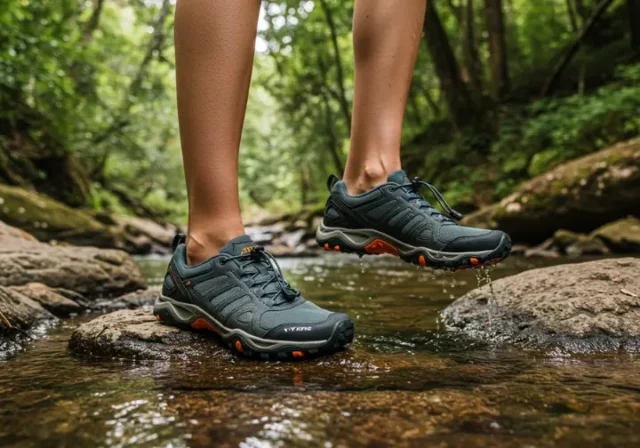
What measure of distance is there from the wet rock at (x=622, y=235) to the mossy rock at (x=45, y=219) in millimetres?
7957

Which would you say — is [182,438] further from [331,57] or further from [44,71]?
[331,57]

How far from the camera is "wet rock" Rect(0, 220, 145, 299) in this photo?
3250 millimetres

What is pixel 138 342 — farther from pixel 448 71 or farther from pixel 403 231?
pixel 448 71

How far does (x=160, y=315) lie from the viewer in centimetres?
179

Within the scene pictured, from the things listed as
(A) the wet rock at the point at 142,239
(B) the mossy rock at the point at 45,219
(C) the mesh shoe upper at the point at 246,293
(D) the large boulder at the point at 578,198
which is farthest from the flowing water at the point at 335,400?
(A) the wet rock at the point at 142,239

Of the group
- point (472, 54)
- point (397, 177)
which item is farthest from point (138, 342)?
point (472, 54)

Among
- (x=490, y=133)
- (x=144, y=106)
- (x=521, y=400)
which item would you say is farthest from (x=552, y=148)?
(x=144, y=106)

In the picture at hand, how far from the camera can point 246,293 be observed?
156 centimetres

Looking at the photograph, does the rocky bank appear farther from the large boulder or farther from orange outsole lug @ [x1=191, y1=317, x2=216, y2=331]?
the large boulder

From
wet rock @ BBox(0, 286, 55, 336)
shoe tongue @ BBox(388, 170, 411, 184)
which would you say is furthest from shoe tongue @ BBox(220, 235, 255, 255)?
wet rock @ BBox(0, 286, 55, 336)

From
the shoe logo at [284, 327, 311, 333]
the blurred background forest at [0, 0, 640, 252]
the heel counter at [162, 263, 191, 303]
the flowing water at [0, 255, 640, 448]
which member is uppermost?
the blurred background forest at [0, 0, 640, 252]

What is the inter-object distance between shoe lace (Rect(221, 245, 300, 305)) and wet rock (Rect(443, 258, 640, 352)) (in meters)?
0.79

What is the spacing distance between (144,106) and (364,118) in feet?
46.6

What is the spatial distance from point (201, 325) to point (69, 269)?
224 cm
